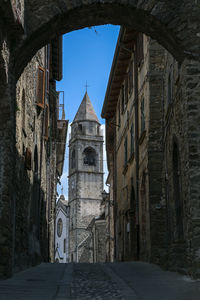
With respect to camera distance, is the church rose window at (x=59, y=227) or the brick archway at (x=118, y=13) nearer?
the brick archway at (x=118, y=13)

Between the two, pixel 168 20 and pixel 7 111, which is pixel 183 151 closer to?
Result: pixel 168 20

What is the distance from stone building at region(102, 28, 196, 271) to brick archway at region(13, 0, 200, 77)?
31.0 inches

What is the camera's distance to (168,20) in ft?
29.9

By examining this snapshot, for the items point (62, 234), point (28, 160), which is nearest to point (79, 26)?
point (28, 160)

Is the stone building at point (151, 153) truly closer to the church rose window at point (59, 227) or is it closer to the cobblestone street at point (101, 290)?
the cobblestone street at point (101, 290)

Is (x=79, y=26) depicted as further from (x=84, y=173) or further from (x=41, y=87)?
(x=84, y=173)

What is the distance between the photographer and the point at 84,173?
6619 cm

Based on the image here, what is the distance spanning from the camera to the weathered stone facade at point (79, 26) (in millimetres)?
8281

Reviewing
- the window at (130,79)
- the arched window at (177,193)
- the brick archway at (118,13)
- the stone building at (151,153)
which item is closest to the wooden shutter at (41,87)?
the stone building at (151,153)

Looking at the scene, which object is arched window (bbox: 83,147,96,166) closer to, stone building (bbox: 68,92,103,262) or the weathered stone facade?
stone building (bbox: 68,92,103,262)

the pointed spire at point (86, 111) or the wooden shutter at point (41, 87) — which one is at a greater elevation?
the pointed spire at point (86, 111)

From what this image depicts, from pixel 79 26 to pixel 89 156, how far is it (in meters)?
58.8

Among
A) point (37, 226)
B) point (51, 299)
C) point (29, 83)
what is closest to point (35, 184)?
point (37, 226)

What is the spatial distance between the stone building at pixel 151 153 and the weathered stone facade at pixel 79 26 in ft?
0.78
